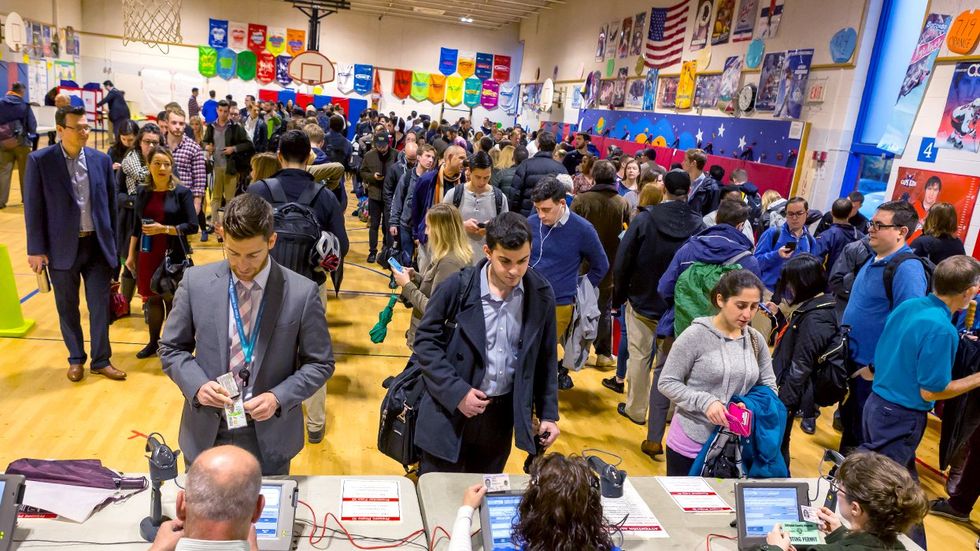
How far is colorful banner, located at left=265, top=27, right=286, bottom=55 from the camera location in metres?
22.9

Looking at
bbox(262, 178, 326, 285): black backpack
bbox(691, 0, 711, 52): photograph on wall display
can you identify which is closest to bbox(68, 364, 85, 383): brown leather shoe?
bbox(262, 178, 326, 285): black backpack

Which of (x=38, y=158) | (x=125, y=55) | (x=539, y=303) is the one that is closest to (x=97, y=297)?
(x=38, y=158)

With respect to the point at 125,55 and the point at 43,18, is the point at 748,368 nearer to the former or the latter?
the point at 43,18

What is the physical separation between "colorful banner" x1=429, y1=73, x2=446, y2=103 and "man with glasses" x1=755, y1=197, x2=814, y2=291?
2016 cm

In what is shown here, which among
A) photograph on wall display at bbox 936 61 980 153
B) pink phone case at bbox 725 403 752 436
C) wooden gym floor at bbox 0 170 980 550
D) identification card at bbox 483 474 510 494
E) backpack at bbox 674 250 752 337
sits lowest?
wooden gym floor at bbox 0 170 980 550

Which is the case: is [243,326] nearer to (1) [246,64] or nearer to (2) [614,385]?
(2) [614,385]

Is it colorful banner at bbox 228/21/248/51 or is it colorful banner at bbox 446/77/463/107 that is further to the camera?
colorful banner at bbox 446/77/463/107

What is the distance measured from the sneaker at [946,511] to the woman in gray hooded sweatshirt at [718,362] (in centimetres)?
201

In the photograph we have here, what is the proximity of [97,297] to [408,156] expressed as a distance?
3.68 metres

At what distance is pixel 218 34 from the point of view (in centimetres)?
2255

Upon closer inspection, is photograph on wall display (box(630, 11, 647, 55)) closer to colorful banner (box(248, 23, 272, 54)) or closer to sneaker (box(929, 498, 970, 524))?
sneaker (box(929, 498, 970, 524))

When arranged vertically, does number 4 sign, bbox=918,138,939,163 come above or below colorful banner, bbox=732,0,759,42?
below

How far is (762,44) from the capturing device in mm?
10430

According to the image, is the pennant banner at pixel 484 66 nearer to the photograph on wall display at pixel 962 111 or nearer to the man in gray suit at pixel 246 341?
the photograph on wall display at pixel 962 111
